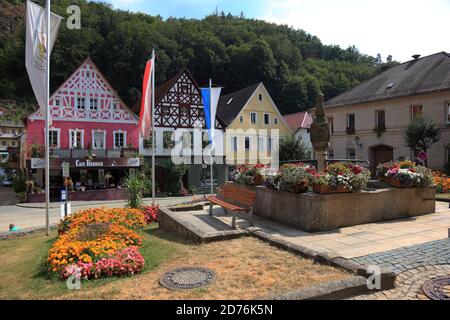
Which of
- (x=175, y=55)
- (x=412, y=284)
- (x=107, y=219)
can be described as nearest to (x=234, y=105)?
(x=175, y=55)

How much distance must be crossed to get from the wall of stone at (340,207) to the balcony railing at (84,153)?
23.0m

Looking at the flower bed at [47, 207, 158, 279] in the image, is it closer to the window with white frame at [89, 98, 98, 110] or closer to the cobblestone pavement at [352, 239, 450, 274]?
the cobblestone pavement at [352, 239, 450, 274]

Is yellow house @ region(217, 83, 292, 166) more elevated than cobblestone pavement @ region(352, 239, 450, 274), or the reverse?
yellow house @ region(217, 83, 292, 166)

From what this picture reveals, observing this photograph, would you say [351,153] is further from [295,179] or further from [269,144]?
[295,179]

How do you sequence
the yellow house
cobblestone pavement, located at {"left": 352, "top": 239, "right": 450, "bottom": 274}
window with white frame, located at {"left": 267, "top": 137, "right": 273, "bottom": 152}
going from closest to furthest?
cobblestone pavement, located at {"left": 352, "top": 239, "right": 450, "bottom": 274} → the yellow house → window with white frame, located at {"left": 267, "top": 137, "right": 273, "bottom": 152}

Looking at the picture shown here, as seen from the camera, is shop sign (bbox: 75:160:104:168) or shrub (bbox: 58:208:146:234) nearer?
shrub (bbox: 58:208:146:234)

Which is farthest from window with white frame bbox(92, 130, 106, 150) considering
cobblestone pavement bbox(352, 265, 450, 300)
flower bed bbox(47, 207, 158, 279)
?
cobblestone pavement bbox(352, 265, 450, 300)

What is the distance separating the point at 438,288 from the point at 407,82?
101 ft

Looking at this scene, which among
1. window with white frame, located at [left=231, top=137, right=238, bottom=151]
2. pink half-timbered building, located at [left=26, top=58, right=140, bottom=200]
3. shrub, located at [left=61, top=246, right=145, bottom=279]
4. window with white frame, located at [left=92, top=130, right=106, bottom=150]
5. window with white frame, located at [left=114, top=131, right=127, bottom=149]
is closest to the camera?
shrub, located at [left=61, top=246, right=145, bottom=279]

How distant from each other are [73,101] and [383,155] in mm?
27797

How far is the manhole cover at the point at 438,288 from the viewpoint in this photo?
14.3 ft

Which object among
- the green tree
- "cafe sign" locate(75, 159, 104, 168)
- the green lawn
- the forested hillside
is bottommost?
the green lawn

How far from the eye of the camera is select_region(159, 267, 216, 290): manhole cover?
4969 millimetres

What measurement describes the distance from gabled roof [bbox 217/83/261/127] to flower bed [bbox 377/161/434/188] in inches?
1143
